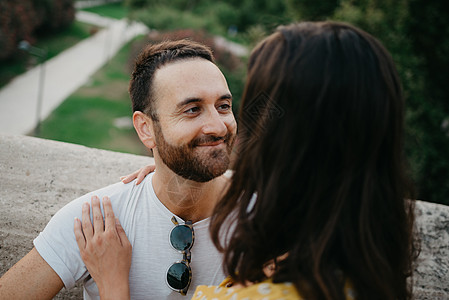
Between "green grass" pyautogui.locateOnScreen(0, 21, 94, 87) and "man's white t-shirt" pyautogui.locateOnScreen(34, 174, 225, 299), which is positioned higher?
"man's white t-shirt" pyautogui.locateOnScreen(34, 174, 225, 299)

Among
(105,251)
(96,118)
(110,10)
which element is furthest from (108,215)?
(110,10)

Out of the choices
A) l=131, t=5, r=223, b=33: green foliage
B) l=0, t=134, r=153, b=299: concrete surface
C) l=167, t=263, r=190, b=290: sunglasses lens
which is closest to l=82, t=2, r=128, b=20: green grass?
l=131, t=5, r=223, b=33: green foliage

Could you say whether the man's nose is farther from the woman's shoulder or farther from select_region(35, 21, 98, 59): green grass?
select_region(35, 21, 98, 59): green grass

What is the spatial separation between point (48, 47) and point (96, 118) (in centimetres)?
1000

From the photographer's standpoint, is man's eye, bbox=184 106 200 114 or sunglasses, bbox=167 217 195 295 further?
man's eye, bbox=184 106 200 114

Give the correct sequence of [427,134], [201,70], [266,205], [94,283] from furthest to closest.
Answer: [427,134], [201,70], [94,283], [266,205]

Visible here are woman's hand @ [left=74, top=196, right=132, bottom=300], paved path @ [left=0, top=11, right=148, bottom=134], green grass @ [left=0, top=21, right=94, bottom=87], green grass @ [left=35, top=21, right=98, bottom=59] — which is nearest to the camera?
woman's hand @ [left=74, top=196, right=132, bottom=300]

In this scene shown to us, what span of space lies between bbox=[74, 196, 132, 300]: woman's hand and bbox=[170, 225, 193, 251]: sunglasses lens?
0.58 feet

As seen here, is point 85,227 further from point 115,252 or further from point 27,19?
point 27,19

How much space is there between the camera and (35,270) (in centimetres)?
153

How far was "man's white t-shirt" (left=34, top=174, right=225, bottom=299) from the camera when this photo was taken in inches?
62.4

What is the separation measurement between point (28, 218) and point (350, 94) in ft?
5.64

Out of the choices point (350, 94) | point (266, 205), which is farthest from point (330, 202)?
point (350, 94)

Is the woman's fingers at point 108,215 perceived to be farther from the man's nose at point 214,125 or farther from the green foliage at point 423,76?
the green foliage at point 423,76
